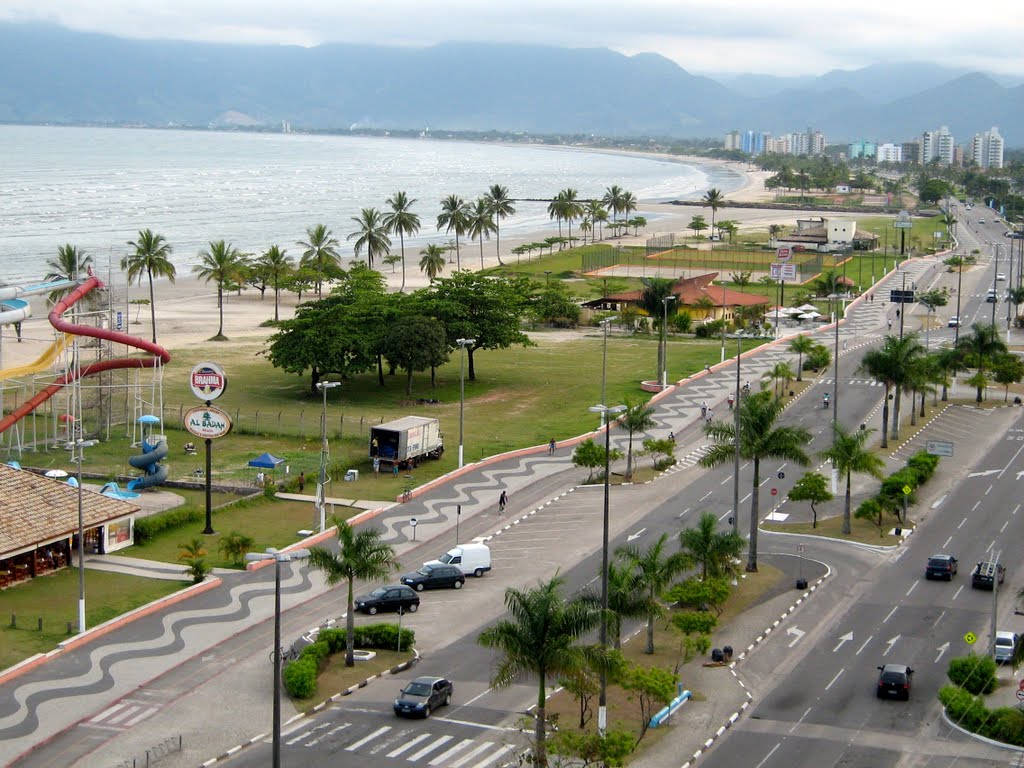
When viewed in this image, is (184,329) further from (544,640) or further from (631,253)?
(544,640)

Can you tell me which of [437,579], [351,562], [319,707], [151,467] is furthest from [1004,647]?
[151,467]

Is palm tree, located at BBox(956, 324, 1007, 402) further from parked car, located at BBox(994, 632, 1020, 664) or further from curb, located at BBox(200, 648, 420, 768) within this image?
curb, located at BBox(200, 648, 420, 768)

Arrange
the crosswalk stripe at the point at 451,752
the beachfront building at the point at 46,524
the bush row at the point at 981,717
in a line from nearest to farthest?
the crosswalk stripe at the point at 451,752 < the bush row at the point at 981,717 < the beachfront building at the point at 46,524

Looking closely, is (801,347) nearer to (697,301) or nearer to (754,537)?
(697,301)

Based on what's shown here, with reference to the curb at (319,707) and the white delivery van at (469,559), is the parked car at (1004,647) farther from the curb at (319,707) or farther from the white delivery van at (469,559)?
the white delivery van at (469,559)

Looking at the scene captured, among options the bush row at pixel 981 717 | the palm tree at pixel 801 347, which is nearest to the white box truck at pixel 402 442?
the bush row at pixel 981 717

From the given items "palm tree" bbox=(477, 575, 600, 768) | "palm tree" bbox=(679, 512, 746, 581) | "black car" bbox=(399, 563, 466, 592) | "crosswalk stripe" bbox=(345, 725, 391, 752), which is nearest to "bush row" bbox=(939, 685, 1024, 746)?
"palm tree" bbox=(679, 512, 746, 581)
